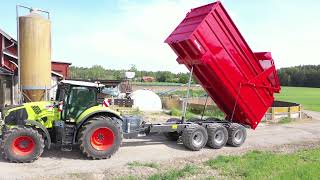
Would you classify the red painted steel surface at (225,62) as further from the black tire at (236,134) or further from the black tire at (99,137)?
the black tire at (99,137)

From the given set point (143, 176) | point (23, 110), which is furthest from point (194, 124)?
point (23, 110)

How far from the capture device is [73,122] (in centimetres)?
1084

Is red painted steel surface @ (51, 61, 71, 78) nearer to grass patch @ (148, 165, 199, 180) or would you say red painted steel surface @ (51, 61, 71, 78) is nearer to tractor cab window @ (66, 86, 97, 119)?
tractor cab window @ (66, 86, 97, 119)

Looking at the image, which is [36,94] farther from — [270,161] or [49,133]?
[270,161]

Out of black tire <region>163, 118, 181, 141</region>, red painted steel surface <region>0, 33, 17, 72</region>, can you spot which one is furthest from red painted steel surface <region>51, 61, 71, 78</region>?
black tire <region>163, 118, 181, 141</region>

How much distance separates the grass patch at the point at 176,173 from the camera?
343 inches

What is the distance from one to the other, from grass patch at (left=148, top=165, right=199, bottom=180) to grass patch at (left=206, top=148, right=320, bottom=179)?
27.0 inches

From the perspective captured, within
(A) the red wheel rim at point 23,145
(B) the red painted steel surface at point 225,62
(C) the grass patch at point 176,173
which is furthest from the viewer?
(B) the red painted steel surface at point 225,62

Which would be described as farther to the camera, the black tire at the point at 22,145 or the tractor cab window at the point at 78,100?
the tractor cab window at the point at 78,100

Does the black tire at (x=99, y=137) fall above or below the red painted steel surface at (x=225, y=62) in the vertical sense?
below

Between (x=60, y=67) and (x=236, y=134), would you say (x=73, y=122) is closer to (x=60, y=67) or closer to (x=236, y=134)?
(x=236, y=134)

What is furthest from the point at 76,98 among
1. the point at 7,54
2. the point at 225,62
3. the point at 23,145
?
the point at 7,54

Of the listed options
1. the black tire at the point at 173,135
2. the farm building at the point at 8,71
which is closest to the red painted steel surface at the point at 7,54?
the farm building at the point at 8,71

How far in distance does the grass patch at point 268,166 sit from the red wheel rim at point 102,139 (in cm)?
271
